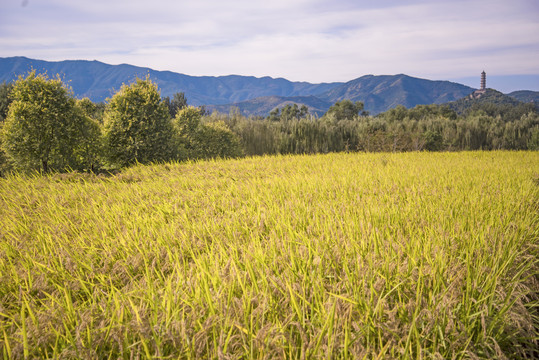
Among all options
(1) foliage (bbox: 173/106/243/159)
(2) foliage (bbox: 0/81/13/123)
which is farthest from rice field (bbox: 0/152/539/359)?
(2) foliage (bbox: 0/81/13/123)

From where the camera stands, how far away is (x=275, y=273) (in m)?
2.03

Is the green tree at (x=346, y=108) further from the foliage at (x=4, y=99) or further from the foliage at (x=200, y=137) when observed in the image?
the foliage at (x=200, y=137)

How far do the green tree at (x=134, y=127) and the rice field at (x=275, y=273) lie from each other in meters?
4.01

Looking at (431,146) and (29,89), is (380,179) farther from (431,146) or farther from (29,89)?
(431,146)

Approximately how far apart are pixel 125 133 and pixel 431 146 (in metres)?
23.5

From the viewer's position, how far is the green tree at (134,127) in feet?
27.9

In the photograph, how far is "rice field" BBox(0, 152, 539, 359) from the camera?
1.35 meters

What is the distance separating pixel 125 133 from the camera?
336 inches

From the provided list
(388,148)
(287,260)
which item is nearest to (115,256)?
(287,260)

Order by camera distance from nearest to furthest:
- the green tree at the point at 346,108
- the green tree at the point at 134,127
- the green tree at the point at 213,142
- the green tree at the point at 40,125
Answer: the green tree at the point at 40,125 → the green tree at the point at 134,127 → the green tree at the point at 213,142 → the green tree at the point at 346,108

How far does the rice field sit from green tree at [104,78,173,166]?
4010 mm

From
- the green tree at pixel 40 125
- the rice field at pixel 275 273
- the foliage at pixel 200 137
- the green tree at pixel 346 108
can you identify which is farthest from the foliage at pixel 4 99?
the green tree at pixel 346 108

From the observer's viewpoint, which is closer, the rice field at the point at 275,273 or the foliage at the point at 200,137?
the rice field at the point at 275,273

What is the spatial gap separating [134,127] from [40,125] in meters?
2.18
